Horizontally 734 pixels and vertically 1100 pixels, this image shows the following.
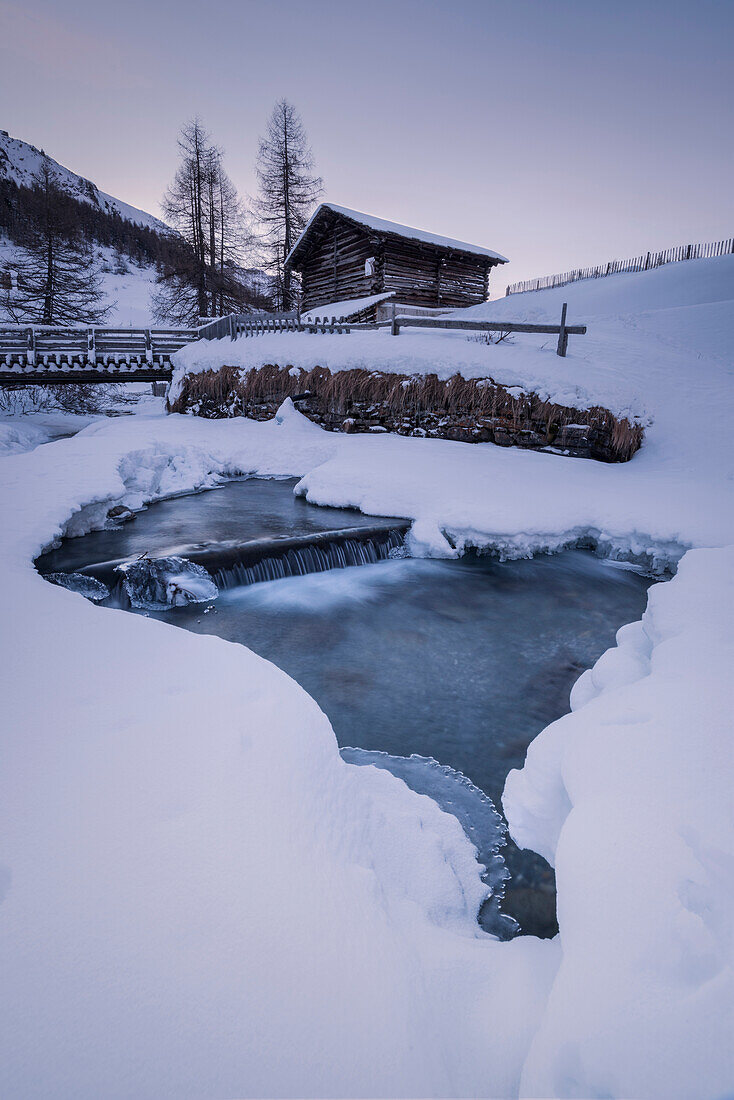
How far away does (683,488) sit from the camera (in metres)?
8.30

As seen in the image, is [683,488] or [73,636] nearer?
[73,636]

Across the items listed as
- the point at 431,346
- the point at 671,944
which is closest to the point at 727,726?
the point at 671,944

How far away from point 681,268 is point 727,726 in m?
23.6

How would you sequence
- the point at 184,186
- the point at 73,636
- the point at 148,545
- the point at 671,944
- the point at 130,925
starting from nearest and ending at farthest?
the point at 671,944
the point at 130,925
the point at 73,636
the point at 148,545
the point at 184,186

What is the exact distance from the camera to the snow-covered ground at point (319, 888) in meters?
1.28

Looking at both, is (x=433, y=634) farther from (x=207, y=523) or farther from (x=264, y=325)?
(x=264, y=325)

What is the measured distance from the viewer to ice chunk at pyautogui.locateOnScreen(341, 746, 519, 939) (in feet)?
8.21

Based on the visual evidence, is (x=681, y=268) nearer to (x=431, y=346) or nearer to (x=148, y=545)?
(x=431, y=346)

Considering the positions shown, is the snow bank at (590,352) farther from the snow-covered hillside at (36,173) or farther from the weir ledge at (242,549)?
the snow-covered hillside at (36,173)

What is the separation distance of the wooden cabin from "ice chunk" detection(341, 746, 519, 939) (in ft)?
62.1

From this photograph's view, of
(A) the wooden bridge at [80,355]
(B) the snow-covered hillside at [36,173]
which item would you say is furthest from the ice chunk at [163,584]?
(B) the snow-covered hillside at [36,173]

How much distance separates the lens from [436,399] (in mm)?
11156

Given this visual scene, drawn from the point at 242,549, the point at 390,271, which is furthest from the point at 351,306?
the point at 242,549

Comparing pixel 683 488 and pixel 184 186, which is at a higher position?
pixel 184 186
